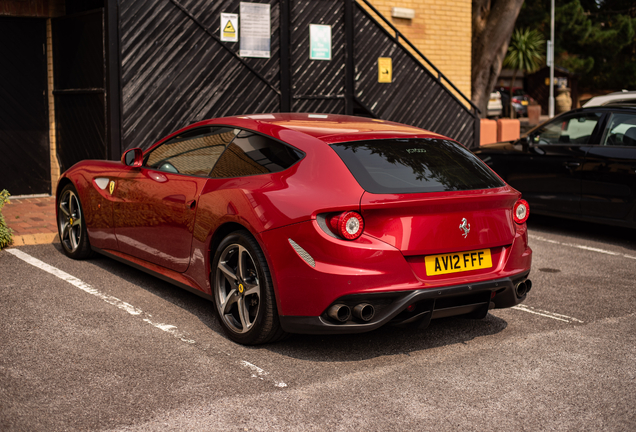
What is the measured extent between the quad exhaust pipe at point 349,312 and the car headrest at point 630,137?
17.2 feet

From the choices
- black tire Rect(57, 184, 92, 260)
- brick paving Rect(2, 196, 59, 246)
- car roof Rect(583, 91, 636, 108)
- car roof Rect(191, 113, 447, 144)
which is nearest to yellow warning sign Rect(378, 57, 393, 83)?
car roof Rect(583, 91, 636, 108)

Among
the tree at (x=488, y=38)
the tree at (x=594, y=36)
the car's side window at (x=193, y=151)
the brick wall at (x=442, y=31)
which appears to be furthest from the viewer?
the tree at (x=594, y=36)

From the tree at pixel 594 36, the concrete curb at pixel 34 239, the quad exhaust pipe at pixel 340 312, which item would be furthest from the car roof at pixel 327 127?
the tree at pixel 594 36

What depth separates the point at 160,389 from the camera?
391 centimetres

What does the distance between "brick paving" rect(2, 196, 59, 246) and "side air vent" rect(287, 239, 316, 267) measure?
470 cm

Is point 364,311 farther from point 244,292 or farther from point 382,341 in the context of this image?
point 244,292

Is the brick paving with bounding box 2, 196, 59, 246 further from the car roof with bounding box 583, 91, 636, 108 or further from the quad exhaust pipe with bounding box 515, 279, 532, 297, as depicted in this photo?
the car roof with bounding box 583, 91, 636, 108

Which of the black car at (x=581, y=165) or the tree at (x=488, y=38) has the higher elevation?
the tree at (x=488, y=38)

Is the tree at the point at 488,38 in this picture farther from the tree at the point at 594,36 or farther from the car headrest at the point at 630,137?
the tree at the point at 594,36

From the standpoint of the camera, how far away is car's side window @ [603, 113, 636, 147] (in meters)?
8.16

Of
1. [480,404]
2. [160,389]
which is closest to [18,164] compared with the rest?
[160,389]

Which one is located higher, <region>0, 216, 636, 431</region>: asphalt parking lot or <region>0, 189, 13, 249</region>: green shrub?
<region>0, 189, 13, 249</region>: green shrub

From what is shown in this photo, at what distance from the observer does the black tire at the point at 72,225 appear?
687 cm

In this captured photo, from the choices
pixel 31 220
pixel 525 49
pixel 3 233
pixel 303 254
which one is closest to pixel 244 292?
Result: pixel 303 254
